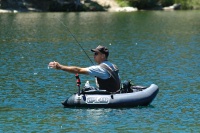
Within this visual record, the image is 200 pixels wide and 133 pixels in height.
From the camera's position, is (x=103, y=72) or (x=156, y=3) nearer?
(x=103, y=72)

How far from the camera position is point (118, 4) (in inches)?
4286

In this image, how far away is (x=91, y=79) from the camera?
30375 mm

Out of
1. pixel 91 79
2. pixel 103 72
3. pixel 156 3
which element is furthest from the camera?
pixel 156 3

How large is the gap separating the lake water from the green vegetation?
47.7 metres

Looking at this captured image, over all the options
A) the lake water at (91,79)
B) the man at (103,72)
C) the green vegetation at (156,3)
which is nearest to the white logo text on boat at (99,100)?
the lake water at (91,79)

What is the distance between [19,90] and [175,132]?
30.1ft

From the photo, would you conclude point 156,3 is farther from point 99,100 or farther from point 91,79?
point 99,100

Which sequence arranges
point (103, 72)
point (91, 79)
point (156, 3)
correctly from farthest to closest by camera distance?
1. point (156, 3)
2. point (91, 79)
3. point (103, 72)

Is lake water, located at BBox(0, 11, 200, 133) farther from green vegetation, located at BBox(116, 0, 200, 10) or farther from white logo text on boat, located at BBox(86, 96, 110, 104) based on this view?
green vegetation, located at BBox(116, 0, 200, 10)

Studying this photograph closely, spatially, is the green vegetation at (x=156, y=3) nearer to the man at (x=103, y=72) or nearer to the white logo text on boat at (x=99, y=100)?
the man at (x=103, y=72)

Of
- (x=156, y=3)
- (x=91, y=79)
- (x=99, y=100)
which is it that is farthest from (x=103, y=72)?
(x=156, y=3)

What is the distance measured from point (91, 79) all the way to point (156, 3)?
275 feet

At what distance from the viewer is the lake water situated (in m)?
20.7

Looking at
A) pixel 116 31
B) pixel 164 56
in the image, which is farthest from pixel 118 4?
pixel 164 56
